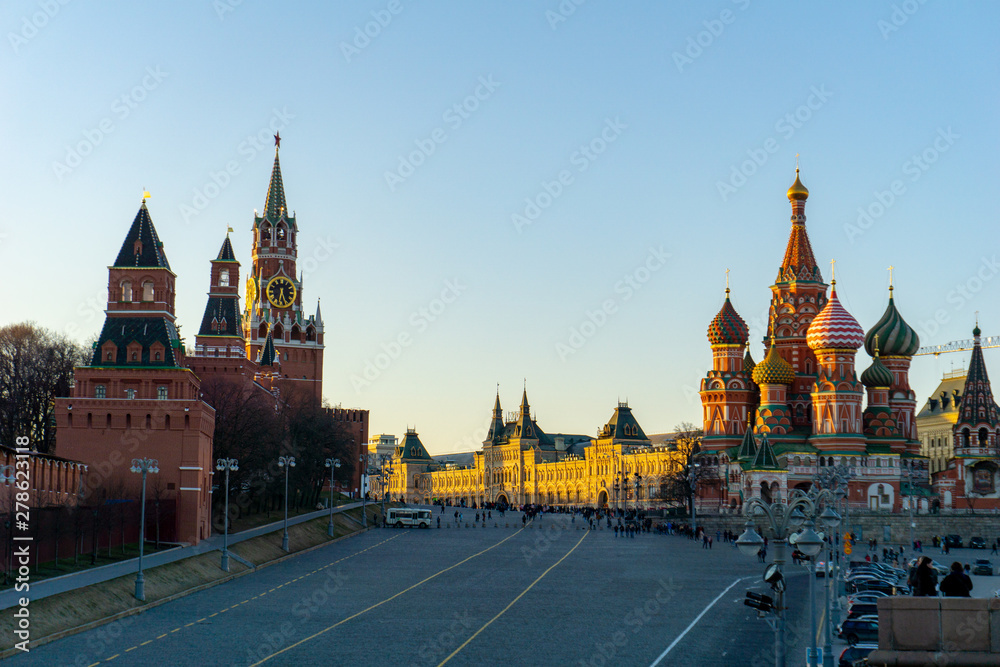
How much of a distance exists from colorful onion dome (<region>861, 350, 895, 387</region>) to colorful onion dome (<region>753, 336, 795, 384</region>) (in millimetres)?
6514

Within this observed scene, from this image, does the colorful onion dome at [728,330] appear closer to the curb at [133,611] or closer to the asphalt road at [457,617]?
the asphalt road at [457,617]

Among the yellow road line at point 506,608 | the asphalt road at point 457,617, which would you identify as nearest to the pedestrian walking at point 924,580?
the asphalt road at point 457,617

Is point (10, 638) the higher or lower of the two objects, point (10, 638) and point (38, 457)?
the lower

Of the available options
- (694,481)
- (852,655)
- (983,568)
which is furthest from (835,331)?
(852,655)

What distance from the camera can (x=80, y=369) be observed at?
57.8m

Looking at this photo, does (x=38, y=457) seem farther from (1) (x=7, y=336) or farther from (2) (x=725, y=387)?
(2) (x=725, y=387)

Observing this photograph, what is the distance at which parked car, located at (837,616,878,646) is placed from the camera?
1268 inches

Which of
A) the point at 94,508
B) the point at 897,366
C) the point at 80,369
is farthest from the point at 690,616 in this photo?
the point at 897,366

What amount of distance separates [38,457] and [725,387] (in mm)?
71061

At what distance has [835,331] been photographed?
97000 mm

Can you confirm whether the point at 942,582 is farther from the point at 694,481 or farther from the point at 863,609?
the point at 694,481

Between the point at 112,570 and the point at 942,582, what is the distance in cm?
3096

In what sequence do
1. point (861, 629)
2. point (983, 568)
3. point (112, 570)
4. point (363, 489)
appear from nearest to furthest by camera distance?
point (861, 629), point (112, 570), point (983, 568), point (363, 489)

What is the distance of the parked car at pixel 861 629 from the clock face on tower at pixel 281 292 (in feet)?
303
